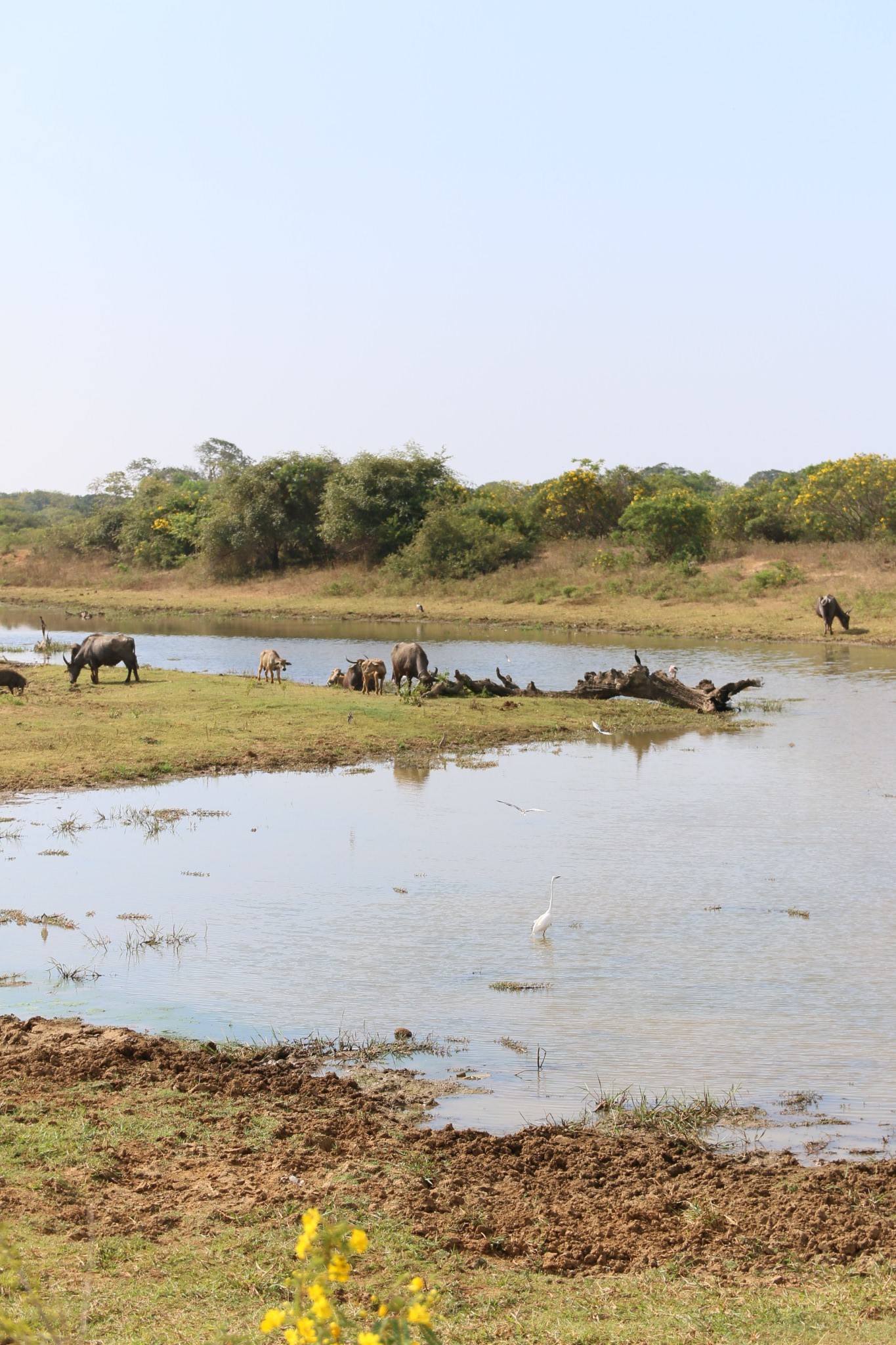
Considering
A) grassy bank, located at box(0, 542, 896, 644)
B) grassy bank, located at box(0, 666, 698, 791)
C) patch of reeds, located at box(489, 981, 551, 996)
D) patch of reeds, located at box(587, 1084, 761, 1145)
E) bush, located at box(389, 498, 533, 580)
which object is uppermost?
bush, located at box(389, 498, 533, 580)

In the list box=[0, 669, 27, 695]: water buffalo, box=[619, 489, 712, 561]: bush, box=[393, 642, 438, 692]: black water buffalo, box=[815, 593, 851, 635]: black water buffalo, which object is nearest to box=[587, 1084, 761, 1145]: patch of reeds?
box=[393, 642, 438, 692]: black water buffalo

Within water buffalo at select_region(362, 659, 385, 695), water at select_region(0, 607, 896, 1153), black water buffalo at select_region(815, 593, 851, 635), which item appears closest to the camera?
water at select_region(0, 607, 896, 1153)

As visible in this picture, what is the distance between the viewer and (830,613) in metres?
33.8

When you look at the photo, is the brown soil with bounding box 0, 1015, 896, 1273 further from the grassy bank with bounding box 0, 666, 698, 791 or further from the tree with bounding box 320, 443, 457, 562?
the tree with bounding box 320, 443, 457, 562

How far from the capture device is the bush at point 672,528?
4428 centimetres

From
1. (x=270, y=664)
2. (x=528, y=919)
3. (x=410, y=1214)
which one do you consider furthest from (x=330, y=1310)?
(x=270, y=664)

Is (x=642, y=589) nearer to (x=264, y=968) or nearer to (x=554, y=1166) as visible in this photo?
(x=264, y=968)

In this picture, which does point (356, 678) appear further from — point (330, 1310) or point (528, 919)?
point (330, 1310)

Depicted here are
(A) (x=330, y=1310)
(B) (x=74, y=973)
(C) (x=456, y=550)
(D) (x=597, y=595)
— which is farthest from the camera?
(C) (x=456, y=550)

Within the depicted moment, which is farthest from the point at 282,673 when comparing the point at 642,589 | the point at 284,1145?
the point at 284,1145

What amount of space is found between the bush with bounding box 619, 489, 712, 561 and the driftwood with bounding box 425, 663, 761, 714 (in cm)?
2269

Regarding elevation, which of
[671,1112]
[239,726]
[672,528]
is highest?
[672,528]

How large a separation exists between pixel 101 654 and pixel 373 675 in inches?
194

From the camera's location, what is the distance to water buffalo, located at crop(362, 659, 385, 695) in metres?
22.0
